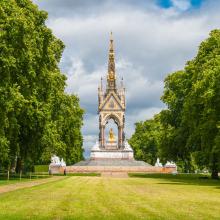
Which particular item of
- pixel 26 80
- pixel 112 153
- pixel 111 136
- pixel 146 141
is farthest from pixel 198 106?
pixel 111 136

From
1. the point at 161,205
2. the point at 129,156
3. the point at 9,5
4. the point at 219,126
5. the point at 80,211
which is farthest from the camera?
the point at 129,156

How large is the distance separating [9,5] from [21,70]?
15.5 feet

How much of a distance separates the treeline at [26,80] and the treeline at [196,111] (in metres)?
11.7

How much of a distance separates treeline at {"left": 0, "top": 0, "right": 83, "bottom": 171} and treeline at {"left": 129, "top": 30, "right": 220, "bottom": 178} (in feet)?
38.3

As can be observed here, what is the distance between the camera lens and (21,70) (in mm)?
32969

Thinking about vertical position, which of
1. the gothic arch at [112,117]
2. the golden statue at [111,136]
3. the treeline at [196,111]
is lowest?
the treeline at [196,111]

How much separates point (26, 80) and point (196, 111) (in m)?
16.4

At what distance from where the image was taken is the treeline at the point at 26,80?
29.1 m

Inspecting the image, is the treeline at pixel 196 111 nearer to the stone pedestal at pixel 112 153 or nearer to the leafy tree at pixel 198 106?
the leafy tree at pixel 198 106

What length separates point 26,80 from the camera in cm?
3303

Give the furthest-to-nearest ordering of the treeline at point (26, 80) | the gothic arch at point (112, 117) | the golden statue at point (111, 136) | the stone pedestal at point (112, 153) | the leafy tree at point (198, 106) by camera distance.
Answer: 1. the golden statue at point (111, 136)
2. the gothic arch at point (112, 117)
3. the stone pedestal at point (112, 153)
4. the leafy tree at point (198, 106)
5. the treeline at point (26, 80)

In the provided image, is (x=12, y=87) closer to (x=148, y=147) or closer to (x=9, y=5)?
(x=9, y=5)

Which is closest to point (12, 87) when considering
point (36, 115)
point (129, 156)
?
point (36, 115)

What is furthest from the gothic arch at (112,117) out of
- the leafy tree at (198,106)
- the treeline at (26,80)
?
the treeline at (26,80)
